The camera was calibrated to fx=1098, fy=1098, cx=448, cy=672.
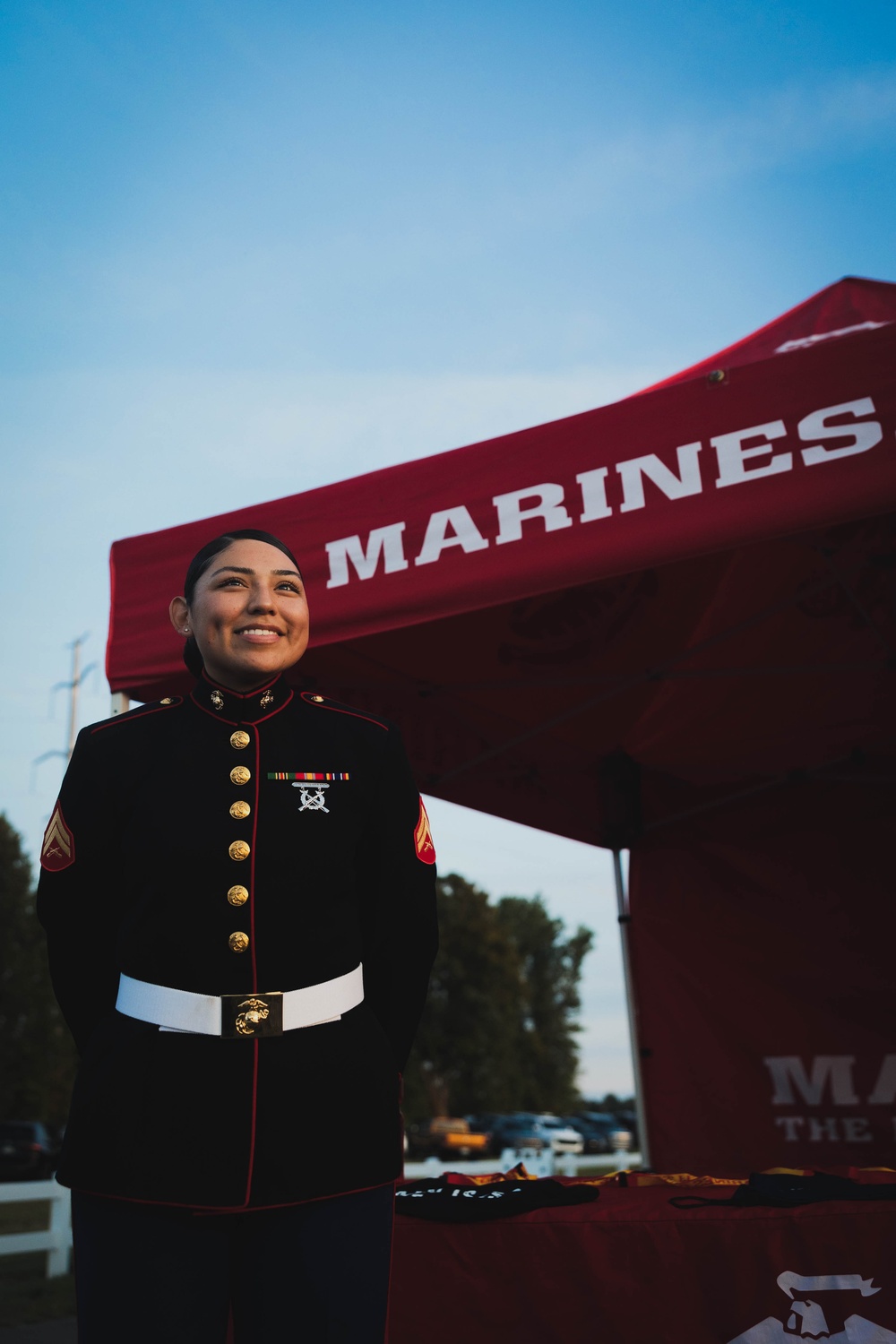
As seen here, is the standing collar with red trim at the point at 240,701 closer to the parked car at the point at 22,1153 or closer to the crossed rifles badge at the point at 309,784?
the crossed rifles badge at the point at 309,784

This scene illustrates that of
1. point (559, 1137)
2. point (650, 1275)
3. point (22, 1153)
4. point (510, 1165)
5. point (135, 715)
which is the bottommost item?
point (559, 1137)

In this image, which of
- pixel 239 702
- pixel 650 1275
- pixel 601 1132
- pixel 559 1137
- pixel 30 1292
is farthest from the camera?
pixel 601 1132

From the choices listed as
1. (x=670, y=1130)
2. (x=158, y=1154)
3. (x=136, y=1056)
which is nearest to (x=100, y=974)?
(x=136, y=1056)

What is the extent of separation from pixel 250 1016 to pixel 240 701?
53 cm

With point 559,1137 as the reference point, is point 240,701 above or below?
above

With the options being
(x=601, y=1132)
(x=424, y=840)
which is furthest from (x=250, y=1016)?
(x=601, y=1132)

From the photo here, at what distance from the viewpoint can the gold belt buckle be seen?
1.57m

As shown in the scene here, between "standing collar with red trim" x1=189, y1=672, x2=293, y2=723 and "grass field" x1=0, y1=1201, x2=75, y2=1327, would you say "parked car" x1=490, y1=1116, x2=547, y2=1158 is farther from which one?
"standing collar with red trim" x1=189, y1=672, x2=293, y2=723

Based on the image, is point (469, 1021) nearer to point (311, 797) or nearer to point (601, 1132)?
point (601, 1132)

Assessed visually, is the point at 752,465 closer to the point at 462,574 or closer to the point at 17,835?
the point at 462,574

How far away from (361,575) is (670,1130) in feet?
11.9

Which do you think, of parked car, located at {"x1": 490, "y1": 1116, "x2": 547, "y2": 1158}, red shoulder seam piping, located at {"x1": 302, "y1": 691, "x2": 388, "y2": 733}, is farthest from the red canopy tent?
parked car, located at {"x1": 490, "y1": 1116, "x2": 547, "y2": 1158}

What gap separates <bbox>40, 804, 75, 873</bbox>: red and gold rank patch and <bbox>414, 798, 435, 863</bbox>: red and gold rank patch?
1.82 ft

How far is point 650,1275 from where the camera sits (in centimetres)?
295
